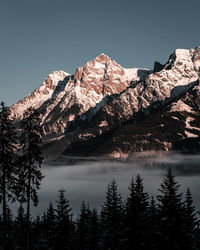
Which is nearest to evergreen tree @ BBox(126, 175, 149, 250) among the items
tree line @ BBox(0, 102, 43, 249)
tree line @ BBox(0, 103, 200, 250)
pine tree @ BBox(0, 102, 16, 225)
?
tree line @ BBox(0, 103, 200, 250)

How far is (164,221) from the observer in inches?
1256

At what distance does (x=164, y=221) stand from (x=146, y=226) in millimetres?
2802

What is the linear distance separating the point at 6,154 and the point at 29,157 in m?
3.03

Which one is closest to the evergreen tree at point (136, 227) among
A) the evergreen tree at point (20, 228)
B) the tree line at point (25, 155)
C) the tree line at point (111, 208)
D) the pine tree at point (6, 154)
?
the tree line at point (111, 208)

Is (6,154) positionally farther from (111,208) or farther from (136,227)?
(136,227)

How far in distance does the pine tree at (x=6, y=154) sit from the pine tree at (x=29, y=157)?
151 centimetres

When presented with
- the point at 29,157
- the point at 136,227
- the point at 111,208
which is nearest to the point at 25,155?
the point at 29,157

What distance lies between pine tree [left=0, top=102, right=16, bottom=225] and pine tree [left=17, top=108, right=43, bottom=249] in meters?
1.51

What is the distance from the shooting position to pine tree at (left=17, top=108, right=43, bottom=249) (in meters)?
43.4

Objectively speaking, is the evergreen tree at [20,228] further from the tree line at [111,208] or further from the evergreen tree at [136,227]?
the evergreen tree at [136,227]

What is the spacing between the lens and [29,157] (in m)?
43.7

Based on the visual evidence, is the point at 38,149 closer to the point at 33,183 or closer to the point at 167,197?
→ the point at 33,183

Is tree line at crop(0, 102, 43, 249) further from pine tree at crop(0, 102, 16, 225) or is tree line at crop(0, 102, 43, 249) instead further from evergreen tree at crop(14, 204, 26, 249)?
evergreen tree at crop(14, 204, 26, 249)

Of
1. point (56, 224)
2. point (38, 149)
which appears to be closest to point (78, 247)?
point (56, 224)
